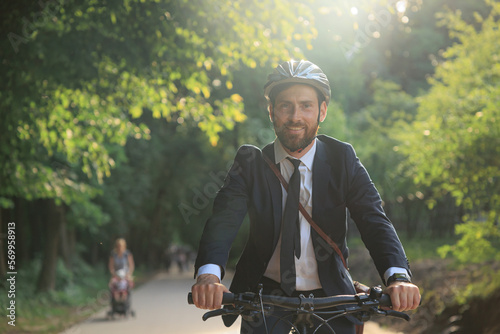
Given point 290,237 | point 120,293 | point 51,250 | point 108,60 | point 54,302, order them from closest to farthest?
point 290,237, point 108,60, point 120,293, point 54,302, point 51,250

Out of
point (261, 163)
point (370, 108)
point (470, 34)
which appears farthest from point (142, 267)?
point (261, 163)

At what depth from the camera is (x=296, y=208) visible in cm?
302

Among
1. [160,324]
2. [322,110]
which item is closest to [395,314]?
[322,110]

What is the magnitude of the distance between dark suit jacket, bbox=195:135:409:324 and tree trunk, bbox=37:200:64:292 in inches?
608

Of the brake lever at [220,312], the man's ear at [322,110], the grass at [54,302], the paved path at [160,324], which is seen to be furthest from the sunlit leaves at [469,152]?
the grass at [54,302]

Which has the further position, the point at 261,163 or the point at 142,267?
the point at 142,267

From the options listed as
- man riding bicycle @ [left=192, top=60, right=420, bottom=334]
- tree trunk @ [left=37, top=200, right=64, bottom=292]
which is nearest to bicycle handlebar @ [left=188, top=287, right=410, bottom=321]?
man riding bicycle @ [left=192, top=60, right=420, bottom=334]

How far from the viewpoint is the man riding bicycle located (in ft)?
9.76

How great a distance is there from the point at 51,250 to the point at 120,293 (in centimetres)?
507

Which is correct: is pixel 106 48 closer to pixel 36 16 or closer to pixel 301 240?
pixel 36 16

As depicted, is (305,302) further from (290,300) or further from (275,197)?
(275,197)

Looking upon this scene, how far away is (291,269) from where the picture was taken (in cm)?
300

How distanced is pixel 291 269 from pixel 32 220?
20635 millimetres

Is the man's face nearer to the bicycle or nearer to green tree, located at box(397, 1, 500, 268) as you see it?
the bicycle
